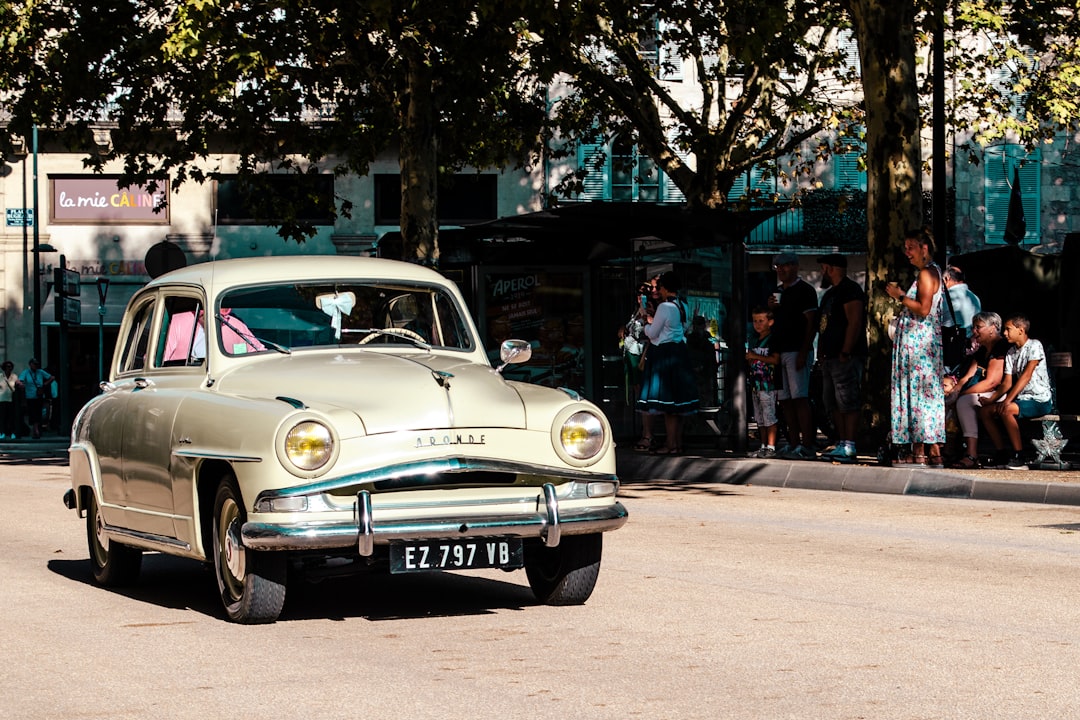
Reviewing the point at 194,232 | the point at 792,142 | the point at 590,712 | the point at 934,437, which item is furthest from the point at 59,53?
the point at 590,712

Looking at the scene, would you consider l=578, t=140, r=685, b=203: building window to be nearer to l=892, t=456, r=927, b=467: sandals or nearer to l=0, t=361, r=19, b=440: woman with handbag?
l=0, t=361, r=19, b=440: woman with handbag

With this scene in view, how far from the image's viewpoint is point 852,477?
16641mm

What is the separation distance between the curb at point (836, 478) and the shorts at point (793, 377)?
0.83m

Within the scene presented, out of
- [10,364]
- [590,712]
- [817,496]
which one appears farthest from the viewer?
[10,364]

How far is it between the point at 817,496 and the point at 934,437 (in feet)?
4.74

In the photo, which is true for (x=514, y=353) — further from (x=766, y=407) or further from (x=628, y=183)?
(x=628, y=183)

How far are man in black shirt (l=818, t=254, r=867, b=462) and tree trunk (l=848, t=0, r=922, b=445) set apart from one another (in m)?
0.63

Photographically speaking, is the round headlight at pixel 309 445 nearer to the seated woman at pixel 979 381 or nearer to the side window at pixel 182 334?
the side window at pixel 182 334

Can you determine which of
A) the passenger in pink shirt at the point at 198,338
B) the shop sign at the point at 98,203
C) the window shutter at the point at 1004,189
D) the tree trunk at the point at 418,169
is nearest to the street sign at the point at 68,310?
the shop sign at the point at 98,203

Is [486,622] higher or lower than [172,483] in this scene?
lower

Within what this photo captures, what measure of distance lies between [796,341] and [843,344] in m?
0.46

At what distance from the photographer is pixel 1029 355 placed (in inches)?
650

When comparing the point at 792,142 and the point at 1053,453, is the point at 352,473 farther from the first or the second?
the point at 792,142

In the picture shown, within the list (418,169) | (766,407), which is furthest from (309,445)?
(418,169)
